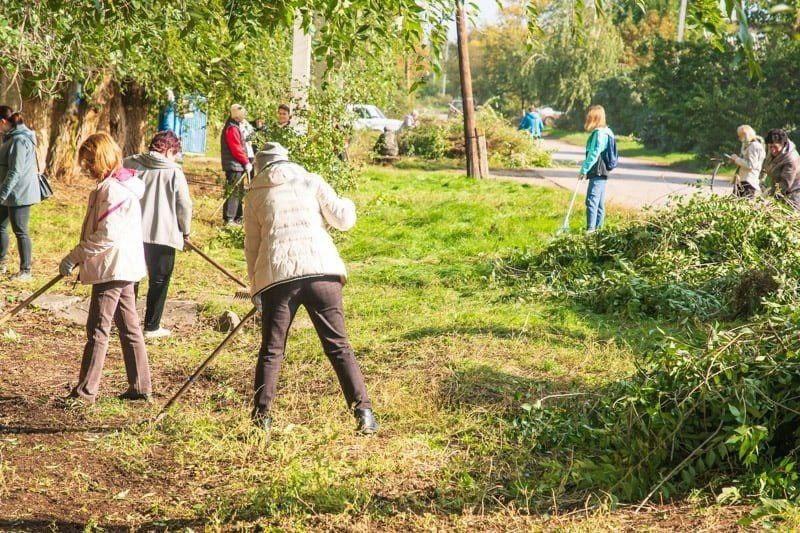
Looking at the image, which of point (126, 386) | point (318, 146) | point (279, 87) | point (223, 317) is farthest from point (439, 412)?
point (279, 87)

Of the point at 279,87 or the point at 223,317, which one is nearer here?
the point at 223,317

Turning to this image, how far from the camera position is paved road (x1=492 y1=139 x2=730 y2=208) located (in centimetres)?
1808

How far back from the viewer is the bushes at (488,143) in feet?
82.6

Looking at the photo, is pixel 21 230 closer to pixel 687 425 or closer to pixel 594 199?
pixel 594 199

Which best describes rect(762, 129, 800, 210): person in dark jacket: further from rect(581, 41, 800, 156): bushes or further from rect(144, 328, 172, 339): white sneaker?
rect(581, 41, 800, 156): bushes

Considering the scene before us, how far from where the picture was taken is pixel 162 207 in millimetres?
7473

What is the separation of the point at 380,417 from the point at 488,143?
2036cm

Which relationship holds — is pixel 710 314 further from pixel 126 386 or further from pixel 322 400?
pixel 126 386

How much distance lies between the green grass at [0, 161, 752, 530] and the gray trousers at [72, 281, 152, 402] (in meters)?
0.20

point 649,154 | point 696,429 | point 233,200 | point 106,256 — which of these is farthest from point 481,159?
point 696,429

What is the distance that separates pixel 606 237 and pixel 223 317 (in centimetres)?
413

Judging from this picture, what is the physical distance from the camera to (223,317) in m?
8.22

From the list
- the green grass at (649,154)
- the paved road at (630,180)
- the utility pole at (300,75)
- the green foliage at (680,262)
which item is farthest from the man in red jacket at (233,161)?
the green grass at (649,154)

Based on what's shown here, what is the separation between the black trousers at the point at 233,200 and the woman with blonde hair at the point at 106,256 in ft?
21.9
